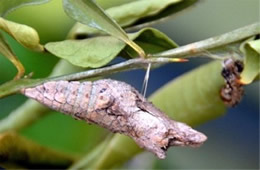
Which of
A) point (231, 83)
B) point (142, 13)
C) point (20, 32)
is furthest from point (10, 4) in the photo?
point (231, 83)

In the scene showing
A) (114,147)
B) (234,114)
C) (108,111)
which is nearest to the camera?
(108,111)

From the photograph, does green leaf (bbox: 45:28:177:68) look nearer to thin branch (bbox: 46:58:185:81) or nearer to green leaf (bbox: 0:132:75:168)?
thin branch (bbox: 46:58:185:81)

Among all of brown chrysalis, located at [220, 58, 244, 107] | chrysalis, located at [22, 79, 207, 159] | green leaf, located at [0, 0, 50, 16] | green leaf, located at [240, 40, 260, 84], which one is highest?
brown chrysalis, located at [220, 58, 244, 107]

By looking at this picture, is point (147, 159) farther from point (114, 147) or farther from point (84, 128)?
point (114, 147)

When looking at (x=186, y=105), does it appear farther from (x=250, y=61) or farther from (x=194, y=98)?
(x=250, y=61)

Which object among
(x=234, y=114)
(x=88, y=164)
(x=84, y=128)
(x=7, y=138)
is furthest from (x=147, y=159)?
(x=234, y=114)

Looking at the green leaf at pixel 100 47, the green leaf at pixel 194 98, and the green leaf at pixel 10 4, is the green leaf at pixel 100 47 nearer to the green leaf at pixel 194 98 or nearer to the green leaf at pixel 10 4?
the green leaf at pixel 10 4

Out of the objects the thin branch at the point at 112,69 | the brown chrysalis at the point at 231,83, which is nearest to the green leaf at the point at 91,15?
the thin branch at the point at 112,69

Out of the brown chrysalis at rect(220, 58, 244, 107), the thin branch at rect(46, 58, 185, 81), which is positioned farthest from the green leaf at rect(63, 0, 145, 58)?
the brown chrysalis at rect(220, 58, 244, 107)
